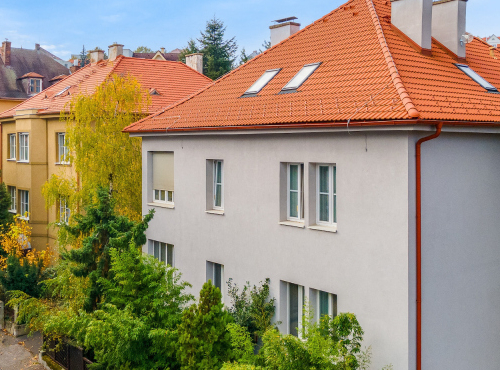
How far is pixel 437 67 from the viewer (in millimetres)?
13258

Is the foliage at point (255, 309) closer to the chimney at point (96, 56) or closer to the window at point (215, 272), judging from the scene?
the window at point (215, 272)

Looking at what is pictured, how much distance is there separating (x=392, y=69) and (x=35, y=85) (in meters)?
38.1

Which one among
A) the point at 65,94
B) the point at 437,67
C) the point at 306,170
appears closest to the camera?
the point at 306,170

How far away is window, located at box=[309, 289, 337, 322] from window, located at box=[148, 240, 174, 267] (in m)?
5.97

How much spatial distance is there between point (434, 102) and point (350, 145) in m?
1.85

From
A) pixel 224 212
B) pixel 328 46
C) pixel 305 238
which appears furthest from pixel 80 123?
pixel 305 238

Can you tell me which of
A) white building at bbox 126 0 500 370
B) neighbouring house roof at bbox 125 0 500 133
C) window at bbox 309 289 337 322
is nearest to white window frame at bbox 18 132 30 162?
neighbouring house roof at bbox 125 0 500 133

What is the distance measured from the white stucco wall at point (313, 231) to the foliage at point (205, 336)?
2.12m

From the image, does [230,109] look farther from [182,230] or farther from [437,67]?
[437,67]

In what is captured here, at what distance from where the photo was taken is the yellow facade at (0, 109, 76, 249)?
25.9 meters

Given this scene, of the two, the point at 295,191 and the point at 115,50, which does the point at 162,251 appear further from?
the point at 115,50

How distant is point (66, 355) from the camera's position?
15.4 meters

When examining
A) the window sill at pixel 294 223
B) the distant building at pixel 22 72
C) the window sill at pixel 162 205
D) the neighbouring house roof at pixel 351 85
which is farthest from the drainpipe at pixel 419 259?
the distant building at pixel 22 72

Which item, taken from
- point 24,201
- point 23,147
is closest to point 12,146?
point 23,147
